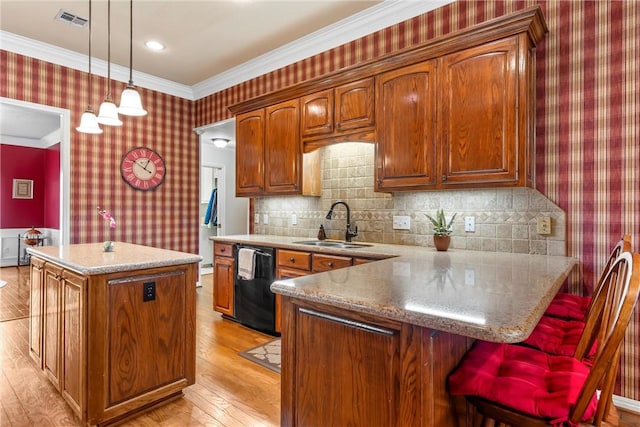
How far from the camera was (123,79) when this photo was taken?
4.39 meters

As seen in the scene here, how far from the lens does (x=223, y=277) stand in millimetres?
3672

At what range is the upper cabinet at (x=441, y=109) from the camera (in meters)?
2.13

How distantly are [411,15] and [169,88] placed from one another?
133 inches

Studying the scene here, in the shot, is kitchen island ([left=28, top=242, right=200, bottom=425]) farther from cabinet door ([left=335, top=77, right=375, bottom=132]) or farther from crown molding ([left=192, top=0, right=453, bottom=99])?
crown molding ([left=192, top=0, right=453, bottom=99])

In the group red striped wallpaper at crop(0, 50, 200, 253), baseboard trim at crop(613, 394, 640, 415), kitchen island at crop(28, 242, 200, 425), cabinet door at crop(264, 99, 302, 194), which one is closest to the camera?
kitchen island at crop(28, 242, 200, 425)

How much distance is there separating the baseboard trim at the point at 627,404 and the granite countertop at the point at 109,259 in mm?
2650

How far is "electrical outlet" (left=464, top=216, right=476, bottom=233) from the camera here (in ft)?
8.55

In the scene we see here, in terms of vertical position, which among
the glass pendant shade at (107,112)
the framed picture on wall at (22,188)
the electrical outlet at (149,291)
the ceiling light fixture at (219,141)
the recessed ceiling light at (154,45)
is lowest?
the electrical outlet at (149,291)

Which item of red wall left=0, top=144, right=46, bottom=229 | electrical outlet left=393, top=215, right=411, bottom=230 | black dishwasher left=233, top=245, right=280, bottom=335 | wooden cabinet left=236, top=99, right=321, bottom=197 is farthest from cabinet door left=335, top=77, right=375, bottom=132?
red wall left=0, top=144, right=46, bottom=229

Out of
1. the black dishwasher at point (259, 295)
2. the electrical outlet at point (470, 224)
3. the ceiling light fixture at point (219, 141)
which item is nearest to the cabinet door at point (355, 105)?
the electrical outlet at point (470, 224)

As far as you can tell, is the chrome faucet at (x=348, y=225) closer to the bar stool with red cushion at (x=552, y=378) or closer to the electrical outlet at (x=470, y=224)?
the electrical outlet at (x=470, y=224)

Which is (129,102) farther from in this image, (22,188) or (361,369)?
(22,188)

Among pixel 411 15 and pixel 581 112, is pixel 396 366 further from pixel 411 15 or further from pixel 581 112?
pixel 411 15

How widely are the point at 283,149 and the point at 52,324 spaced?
2.23 meters
